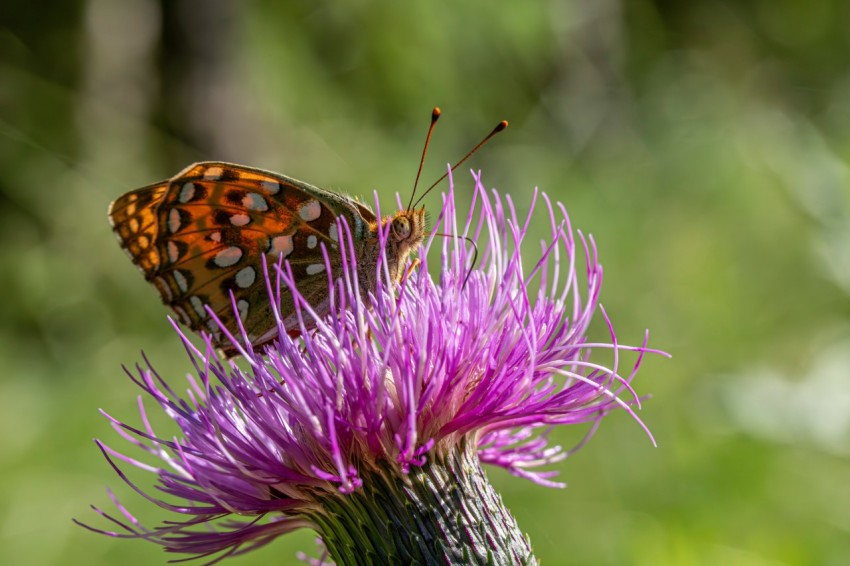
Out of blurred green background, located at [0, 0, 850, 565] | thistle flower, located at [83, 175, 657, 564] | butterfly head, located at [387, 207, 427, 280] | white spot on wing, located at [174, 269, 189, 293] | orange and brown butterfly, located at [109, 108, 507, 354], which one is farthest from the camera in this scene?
blurred green background, located at [0, 0, 850, 565]

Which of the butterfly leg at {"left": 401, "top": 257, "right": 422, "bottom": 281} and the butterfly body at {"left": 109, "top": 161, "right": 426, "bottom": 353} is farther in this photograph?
the butterfly body at {"left": 109, "top": 161, "right": 426, "bottom": 353}

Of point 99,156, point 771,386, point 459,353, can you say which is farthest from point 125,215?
point 99,156

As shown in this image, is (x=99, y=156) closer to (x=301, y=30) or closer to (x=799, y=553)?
(x=301, y=30)

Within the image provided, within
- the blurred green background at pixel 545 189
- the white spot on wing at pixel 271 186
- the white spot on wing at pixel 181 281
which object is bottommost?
the white spot on wing at pixel 181 281

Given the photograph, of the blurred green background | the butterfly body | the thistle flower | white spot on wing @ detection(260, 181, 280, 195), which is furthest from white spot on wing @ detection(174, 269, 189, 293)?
the blurred green background

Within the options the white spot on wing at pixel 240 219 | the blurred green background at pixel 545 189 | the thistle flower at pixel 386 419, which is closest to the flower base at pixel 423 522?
the thistle flower at pixel 386 419

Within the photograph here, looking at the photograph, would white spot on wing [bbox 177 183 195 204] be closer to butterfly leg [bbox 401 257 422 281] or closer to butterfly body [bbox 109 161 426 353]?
butterfly body [bbox 109 161 426 353]

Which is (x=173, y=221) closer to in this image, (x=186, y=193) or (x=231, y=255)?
(x=186, y=193)

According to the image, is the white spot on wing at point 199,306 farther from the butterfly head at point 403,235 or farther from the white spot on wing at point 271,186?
the butterfly head at point 403,235
